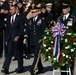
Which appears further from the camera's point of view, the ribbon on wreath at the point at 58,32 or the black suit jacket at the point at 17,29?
the black suit jacket at the point at 17,29

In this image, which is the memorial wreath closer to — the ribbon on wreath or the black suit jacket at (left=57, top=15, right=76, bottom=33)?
the ribbon on wreath

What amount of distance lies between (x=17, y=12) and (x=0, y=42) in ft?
12.8

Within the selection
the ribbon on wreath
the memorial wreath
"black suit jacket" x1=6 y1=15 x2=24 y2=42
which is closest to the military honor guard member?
"black suit jacket" x1=6 y1=15 x2=24 y2=42

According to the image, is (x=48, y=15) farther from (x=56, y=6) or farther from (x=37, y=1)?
(x=37, y=1)

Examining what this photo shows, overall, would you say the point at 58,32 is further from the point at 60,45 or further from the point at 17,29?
the point at 17,29

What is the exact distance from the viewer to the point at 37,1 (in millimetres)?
21984

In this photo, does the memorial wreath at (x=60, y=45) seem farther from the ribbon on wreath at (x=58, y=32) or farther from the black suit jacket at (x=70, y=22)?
the black suit jacket at (x=70, y=22)

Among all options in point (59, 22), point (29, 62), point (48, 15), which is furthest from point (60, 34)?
point (29, 62)

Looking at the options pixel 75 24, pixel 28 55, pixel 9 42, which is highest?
pixel 75 24

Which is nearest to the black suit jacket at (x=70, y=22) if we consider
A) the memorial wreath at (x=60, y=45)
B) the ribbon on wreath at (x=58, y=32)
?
the memorial wreath at (x=60, y=45)

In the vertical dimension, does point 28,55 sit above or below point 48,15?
below

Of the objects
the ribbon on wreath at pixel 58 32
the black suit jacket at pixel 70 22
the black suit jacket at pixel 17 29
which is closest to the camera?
the ribbon on wreath at pixel 58 32

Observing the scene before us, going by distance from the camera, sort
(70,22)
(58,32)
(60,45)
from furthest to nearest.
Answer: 1. (70,22)
2. (60,45)
3. (58,32)

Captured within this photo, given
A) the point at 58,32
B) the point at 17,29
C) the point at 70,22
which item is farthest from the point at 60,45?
the point at 17,29
